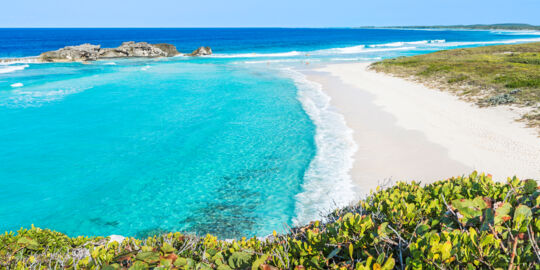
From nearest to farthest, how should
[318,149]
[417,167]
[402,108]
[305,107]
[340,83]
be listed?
[417,167]
[318,149]
[402,108]
[305,107]
[340,83]

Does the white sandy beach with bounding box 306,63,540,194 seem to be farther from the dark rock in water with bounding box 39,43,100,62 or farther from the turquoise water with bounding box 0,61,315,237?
the dark rock in water with bounding box 39,43,100,62

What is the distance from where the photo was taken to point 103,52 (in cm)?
6831

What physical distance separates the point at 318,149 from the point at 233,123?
6650mm

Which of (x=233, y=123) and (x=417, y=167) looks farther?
(x=233, y=123)

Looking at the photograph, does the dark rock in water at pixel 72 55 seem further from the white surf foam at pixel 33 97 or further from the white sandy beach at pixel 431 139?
the white sandy beach at pixel 431 139

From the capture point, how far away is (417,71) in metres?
32.9

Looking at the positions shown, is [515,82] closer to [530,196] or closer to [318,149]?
[318,149]

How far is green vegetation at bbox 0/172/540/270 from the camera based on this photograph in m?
2.48

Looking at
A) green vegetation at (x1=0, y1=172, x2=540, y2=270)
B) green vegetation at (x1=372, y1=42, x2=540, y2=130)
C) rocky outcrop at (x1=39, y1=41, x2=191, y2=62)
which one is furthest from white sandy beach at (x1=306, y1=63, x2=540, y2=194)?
rocky outcrop at (x1=39, y1=41, x2=191, y2=62)

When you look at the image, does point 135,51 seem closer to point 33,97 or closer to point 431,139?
point 33,97

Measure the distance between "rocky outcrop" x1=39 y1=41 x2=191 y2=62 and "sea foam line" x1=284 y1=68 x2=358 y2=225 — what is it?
58636mm

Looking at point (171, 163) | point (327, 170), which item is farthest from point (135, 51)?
point (327, 170)

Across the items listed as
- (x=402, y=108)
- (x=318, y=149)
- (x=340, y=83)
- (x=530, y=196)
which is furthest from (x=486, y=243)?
(x=340, y=83)

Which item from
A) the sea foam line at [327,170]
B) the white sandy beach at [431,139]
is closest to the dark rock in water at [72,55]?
the white sandy beach at [431,139]
